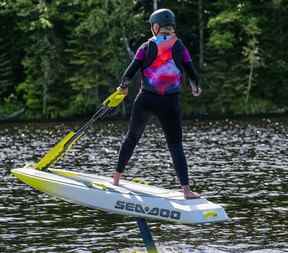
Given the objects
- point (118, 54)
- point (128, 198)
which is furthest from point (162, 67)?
point (118, 54)

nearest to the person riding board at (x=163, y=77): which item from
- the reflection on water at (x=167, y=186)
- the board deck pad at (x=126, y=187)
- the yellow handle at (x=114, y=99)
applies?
the yellow handle at (x=114, y=99)

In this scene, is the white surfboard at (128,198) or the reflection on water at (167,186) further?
the reflection on water at (167,186)

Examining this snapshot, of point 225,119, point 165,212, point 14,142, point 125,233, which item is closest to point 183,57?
point 165,212

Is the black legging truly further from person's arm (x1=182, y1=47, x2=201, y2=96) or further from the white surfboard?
the white surfboard

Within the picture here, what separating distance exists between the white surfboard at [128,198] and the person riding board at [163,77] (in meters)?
0.47

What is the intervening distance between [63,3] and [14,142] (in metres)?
28.6

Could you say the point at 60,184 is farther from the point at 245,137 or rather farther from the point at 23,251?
the point at 245,137

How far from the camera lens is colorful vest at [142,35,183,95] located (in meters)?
12.4

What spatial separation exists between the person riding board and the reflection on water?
221 cm

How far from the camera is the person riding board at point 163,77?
12.4 meters

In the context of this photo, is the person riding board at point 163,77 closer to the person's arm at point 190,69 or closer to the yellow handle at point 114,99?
the person's arm at point 190,69

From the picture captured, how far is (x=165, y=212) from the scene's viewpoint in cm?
1222

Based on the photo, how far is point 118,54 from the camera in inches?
2398

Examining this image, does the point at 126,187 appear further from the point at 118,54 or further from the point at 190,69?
the point at 118,54
